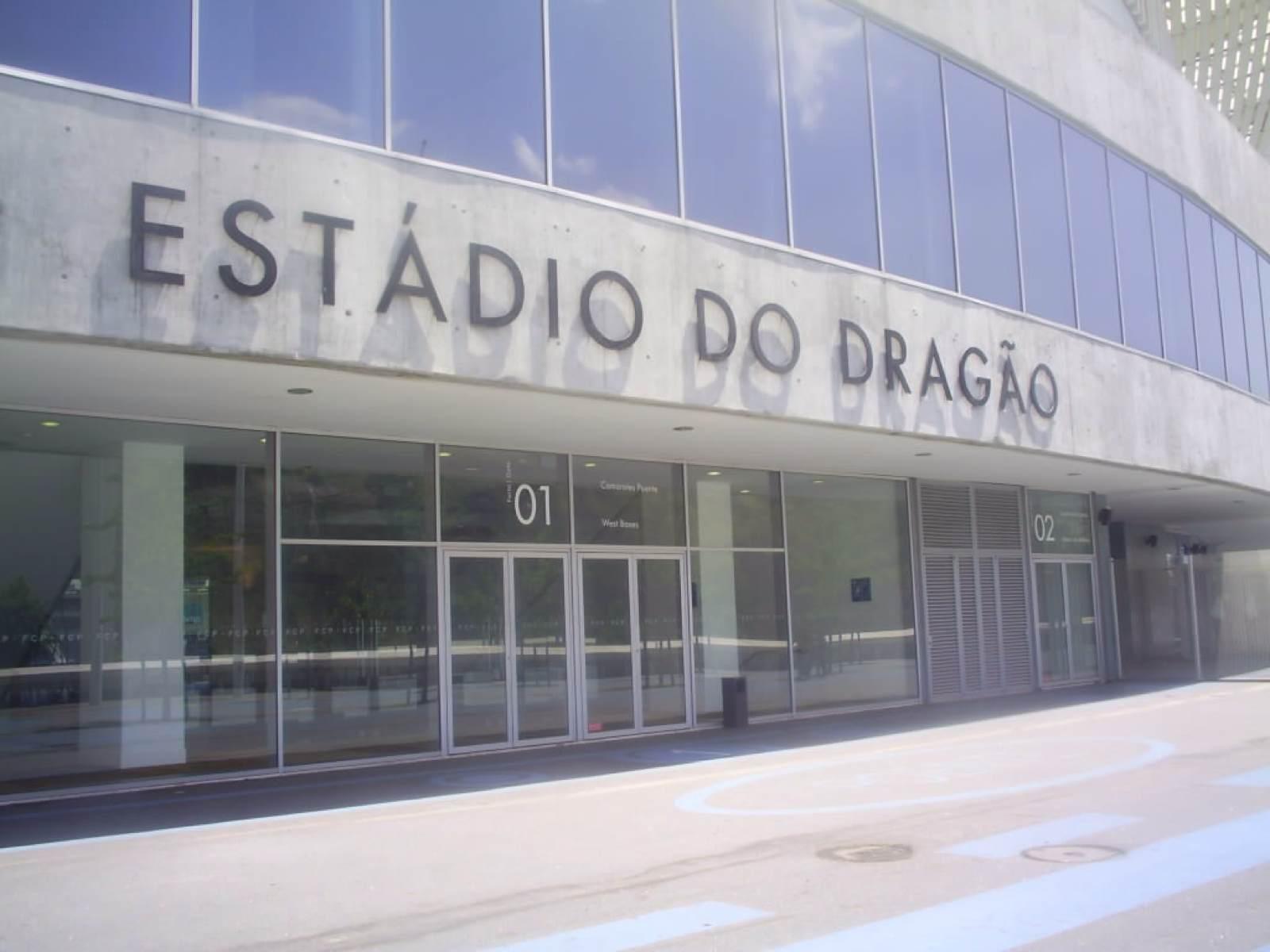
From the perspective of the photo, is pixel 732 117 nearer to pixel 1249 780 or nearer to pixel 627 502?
pixel 627 502

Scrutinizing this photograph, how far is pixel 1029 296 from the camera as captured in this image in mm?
18906

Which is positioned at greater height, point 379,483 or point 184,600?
point 379,483

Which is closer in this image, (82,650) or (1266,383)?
(82,650)

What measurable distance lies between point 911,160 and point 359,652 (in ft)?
32.1

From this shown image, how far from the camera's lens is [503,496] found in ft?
49.9

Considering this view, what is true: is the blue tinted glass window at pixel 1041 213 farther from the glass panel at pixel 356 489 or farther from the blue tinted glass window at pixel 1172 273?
the glass panel at pixel 356 489

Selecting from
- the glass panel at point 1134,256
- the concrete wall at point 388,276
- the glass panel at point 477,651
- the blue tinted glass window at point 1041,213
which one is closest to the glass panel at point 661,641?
the glass panel at point 477,651

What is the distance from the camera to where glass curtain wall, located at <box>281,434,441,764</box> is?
525 inches

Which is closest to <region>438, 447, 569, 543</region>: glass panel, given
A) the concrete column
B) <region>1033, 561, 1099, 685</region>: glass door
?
the concrete column

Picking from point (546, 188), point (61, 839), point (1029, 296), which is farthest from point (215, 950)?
point (1029, 296)

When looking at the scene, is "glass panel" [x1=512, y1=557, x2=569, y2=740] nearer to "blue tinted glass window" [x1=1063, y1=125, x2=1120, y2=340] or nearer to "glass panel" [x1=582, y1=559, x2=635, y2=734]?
"glass panel" [x1=582, y1=559, x2=635, y2=734]

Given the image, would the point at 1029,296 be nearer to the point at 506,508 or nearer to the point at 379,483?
the point at 506,508

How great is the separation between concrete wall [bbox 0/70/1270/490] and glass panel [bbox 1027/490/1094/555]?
22.1 feet

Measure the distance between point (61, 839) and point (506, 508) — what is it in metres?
6.59
